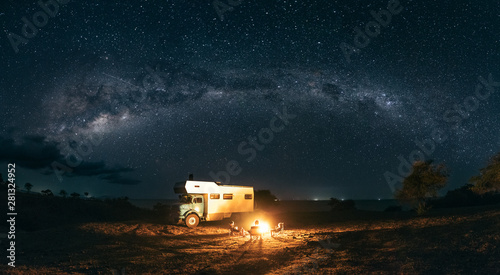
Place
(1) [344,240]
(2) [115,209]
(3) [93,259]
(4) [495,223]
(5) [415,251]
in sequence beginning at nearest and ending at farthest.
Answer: (5) [415,251]
(3) [93,259]
(4) [495,223]
(1) [344,240]
(2) [115,209]

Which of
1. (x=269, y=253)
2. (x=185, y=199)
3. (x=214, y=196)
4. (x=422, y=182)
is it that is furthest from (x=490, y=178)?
(x=185, y=199)

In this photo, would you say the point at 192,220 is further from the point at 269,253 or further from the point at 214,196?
the point at 269,253

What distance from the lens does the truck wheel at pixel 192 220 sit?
24.6 metres

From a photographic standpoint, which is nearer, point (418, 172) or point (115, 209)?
point (418, 172)

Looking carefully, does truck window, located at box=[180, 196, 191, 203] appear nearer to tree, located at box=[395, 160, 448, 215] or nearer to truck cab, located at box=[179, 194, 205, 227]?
truck cab, located at box=[179, 194, 205, 227]

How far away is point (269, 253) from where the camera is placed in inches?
575

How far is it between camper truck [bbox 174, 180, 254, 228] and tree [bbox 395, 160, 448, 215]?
12.8 meters

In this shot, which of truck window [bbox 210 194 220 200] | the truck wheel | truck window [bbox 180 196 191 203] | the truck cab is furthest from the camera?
truck window [bbox 210 194 220 200]

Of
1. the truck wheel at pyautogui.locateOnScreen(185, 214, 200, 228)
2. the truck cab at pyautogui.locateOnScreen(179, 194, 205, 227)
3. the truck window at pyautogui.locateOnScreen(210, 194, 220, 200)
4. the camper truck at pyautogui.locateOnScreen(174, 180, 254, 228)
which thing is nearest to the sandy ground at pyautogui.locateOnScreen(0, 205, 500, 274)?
the truck wheel at pyautogui.locateOnScreen(185, 214, 200, 228)

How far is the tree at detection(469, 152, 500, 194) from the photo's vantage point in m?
21.8

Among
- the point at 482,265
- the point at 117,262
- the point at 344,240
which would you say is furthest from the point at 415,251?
the point at 117,262

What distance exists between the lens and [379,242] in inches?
600

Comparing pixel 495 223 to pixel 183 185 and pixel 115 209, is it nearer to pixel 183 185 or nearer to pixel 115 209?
pixel 183 185

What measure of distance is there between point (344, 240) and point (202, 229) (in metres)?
10.8
